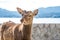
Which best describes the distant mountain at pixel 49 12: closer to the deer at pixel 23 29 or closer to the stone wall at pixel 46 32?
the stone wall at pixel 46 32

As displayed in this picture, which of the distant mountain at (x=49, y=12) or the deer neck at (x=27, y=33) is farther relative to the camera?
the distant mountain at (x=49, y=12)

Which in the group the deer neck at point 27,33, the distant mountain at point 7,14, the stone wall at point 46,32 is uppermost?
the distant mountain at point 7,14

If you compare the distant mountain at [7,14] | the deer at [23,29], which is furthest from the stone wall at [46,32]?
the deer at [23,29]

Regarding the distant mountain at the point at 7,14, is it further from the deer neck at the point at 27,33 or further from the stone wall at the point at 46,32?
the deer neck at the point at 27,33

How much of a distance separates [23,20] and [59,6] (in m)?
1.12

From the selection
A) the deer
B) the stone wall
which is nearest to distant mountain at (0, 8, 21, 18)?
the stone wall

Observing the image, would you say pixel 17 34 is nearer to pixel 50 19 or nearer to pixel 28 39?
pixel 28 39

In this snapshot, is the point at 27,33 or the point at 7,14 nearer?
the point at 27,33

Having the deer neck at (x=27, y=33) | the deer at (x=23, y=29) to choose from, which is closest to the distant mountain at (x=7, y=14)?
the deer at (x=23, y=29)

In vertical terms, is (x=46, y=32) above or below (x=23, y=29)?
below

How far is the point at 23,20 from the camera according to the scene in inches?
70.8

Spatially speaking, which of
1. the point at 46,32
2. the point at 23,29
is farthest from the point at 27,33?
the point at 46,32

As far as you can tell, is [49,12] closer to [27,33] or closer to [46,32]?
[46,32]

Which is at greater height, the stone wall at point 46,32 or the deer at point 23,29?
the deer at point 23,29
